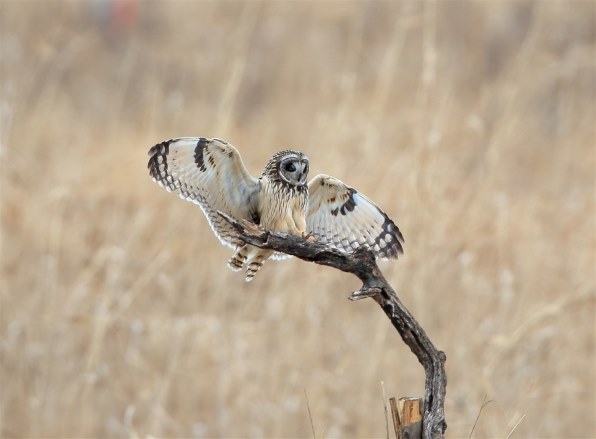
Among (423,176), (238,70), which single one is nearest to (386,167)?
(423,176)

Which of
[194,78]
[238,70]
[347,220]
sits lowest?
[347,220]

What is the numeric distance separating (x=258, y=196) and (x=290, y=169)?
0.12m

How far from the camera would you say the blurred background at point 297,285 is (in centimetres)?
407

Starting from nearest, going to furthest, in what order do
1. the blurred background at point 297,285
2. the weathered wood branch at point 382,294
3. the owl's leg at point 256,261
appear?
the weathered wood branch at point 382,294 < the owl's leg at point 256,261 < the blurred background at point 297,285

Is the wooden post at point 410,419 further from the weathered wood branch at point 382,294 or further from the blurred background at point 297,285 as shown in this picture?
the blurred background at point 297,285

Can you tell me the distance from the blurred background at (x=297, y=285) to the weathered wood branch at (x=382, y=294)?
108 cm

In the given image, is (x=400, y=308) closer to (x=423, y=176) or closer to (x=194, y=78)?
(x=423, y=176)

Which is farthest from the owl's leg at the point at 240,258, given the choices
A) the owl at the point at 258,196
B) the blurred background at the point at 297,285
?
A: the blurred background at the point at 297,285

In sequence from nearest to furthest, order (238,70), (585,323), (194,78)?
(238,70)
(585,323)
(194,78)

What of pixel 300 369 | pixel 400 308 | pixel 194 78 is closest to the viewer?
pixel 400 308

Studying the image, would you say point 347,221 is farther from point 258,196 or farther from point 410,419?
point 410,419

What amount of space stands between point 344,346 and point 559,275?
1.43 meters

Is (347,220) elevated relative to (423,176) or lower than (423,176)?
lower

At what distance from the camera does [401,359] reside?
4.50 metres
